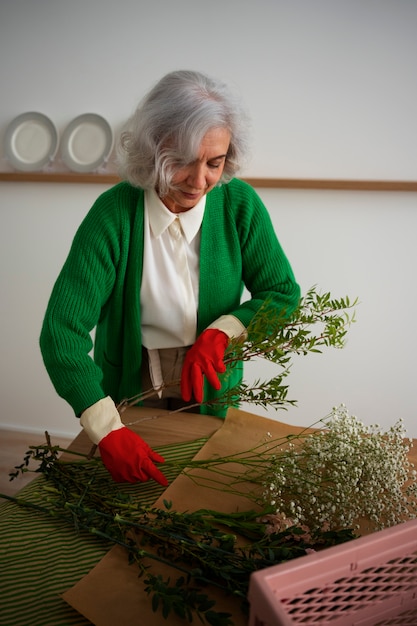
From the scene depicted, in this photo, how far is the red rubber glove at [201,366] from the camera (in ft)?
4.14

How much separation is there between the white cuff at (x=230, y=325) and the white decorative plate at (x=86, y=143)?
1.75 metres

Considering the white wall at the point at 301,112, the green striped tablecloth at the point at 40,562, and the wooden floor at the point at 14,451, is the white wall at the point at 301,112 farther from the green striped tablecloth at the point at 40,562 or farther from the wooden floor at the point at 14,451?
the green striped tablecloth at the point at 40,562

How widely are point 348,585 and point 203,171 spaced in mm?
919


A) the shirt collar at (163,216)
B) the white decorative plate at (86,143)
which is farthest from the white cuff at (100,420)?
the white decorative plate at (86,143)

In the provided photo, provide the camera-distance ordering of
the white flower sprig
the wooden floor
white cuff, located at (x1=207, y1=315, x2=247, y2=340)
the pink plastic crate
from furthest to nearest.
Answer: the wooden floor → white cuff, located at (x1=207, y1=315, x2=247, y2=340) → the white flower sprig → the pink plastic crate

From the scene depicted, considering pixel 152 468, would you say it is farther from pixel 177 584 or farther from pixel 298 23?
pixel 298 23

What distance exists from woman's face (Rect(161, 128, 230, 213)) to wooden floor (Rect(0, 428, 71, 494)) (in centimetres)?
201

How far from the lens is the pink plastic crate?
0.58 m

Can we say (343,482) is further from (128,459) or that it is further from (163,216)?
(163,216)

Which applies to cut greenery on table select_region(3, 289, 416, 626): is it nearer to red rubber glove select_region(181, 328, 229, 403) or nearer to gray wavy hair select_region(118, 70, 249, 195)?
red rubber glove select_region(181, 328, 229, 403)

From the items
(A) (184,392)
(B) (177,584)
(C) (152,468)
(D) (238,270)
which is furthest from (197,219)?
(B) (177,584)

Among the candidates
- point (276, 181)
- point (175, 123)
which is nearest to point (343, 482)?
point (175, 123)

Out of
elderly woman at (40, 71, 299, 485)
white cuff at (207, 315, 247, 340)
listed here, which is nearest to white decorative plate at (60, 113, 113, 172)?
elderly woman at (40, 71, 299, 485)

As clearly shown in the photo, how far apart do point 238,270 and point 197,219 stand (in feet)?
0.60
